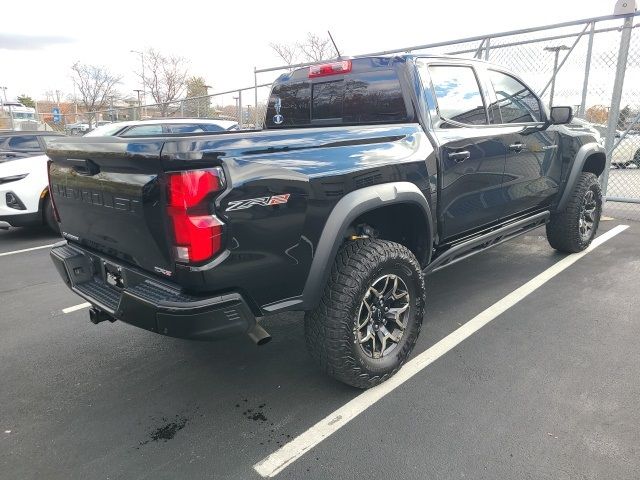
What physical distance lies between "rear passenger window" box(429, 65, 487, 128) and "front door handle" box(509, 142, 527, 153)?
35cm

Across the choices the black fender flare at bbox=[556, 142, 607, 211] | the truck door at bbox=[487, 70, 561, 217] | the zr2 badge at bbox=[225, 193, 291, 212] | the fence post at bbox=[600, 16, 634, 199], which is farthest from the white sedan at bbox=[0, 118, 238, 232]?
the fence post at bbox=[600, 16, 634, 199]

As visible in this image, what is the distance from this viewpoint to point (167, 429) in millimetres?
2555

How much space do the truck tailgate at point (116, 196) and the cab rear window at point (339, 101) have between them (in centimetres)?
174

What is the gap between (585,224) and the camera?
528cm

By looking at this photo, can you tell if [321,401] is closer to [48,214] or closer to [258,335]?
[258,335]

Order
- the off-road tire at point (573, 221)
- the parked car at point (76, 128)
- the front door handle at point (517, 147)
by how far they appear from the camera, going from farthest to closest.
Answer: the parked car at point (76, 128)
the off-road tire at point (573, 221)
the front door handle at point (517, 147)

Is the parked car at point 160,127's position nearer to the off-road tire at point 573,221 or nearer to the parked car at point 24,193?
the parked car at point 24,193

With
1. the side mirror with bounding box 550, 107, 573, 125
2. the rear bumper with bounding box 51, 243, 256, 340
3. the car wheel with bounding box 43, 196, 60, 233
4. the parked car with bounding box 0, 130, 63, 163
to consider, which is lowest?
the car wheel with bounding box 43, 196, 60, 233

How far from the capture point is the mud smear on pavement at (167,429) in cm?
248

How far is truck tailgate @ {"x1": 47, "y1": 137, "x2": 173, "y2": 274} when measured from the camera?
216cm

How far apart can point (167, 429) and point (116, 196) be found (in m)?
1.23

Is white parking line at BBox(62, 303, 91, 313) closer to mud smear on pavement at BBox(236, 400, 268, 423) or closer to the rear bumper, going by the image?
the rear bumper

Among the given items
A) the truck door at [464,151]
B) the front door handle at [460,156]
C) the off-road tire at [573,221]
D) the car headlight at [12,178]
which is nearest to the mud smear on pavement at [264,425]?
the truck door at [464,151]

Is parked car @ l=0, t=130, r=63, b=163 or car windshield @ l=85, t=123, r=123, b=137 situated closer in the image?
parked car @ l=0, t=130, r=63, b=163
